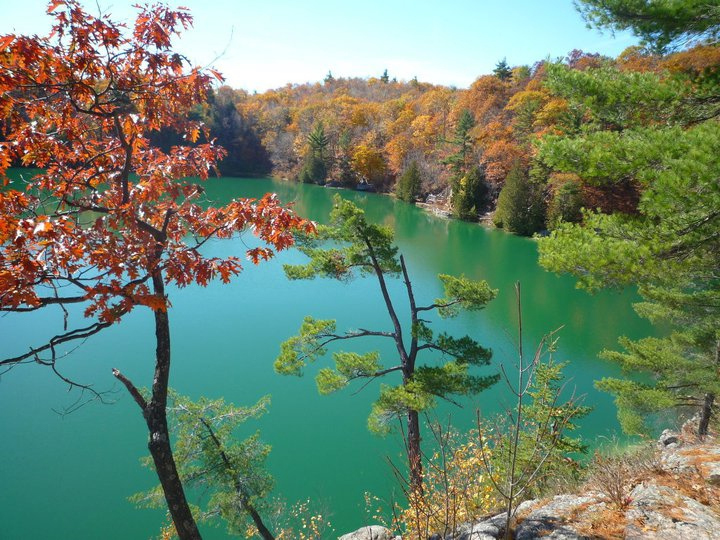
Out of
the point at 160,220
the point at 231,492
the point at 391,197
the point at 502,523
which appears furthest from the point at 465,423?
the point at 391,197

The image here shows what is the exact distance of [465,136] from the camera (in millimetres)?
27906

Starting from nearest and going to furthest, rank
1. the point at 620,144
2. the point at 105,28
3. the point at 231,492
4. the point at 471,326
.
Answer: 1. the point at 105,28
2. the point at 620,144
3. the point at 231,492
4. the point at 471,326

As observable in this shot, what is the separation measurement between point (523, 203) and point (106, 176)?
2306 cm

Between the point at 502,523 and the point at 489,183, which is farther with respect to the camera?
the point at 489,183

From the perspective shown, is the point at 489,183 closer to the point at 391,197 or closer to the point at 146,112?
the point at 391,197

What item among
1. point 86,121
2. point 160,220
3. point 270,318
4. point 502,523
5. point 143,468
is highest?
point 86,121

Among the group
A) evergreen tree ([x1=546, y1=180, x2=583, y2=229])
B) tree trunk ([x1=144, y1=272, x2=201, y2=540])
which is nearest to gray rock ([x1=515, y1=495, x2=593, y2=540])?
tree trunk ([x1=144, y1=272, x2=201, y2=540])

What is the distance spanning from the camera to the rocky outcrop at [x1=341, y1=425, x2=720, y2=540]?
2488 mm

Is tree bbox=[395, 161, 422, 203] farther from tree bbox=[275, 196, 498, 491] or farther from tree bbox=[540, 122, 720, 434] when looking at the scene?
tree bbox=[540, 122, 720, 434]

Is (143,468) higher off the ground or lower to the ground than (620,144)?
lower

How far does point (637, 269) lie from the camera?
130 inches

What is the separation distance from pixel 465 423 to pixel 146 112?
7.36 m

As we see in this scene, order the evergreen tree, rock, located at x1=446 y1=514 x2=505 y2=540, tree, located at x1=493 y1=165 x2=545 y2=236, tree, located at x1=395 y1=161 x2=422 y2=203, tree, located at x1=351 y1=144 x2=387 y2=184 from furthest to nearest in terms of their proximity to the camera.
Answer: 1. tree, located at x1=351 y1=144 x2=387 y2=184
2. tree, located at x1=395 y1=161 x2=422 y2=203
3. tree, located at x1=493 y1=165 x2=545 y2=236
4. the evergreen tree
5. rock, located at x1=446 y1=514 x2=505 y2=540

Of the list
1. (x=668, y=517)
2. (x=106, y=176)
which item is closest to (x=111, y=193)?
(x=106, y=176)
